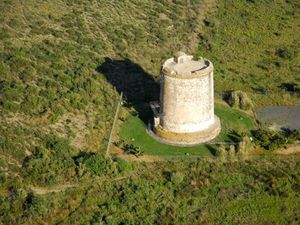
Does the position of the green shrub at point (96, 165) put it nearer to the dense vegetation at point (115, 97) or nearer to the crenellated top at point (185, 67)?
the dense vegetation at point (115, 97)

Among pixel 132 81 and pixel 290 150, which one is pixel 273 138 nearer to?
pixel 290 150

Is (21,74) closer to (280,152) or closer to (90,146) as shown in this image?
(90,146)

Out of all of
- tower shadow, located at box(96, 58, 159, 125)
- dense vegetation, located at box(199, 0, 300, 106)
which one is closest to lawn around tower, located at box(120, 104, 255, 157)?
tower shadow, located at box(96, 58, 159, 125)

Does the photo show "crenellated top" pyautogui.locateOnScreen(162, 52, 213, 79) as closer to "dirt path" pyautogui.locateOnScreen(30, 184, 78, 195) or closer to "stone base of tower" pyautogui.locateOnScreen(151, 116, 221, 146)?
"stone base of tower" pyautogui.locateOnScreen(151, 116, 221, 146)

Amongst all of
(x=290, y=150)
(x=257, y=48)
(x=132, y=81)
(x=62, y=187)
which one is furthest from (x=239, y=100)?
(x=62, y=187)

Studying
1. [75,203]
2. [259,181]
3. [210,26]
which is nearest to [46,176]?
[75,203]

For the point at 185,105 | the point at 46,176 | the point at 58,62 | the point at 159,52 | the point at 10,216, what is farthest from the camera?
the point at 159,52

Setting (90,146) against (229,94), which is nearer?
(90,146)
